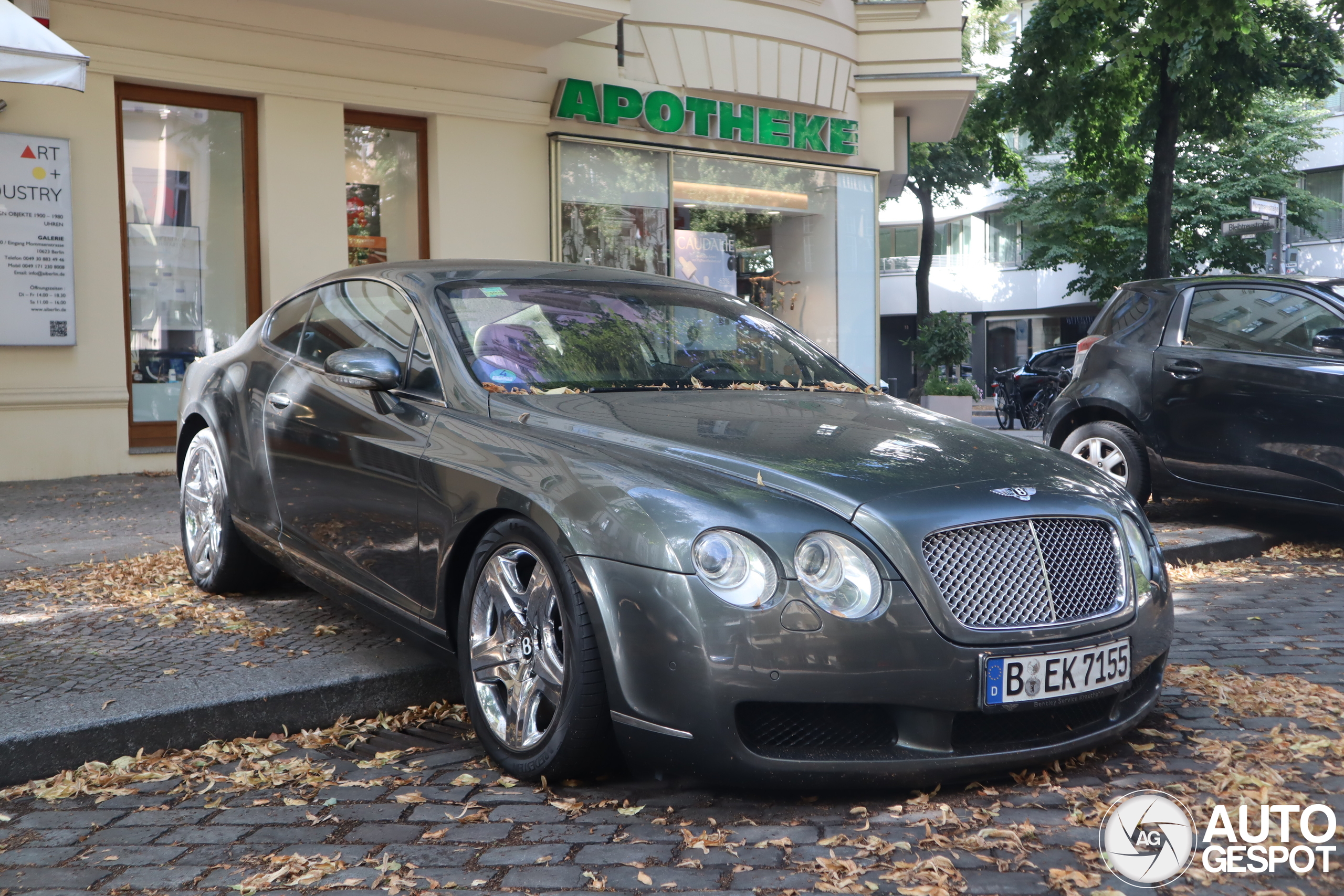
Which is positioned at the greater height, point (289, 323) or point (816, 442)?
point (289, 323)

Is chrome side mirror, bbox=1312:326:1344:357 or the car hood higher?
chrome side mirror, bbox=1312:326:1344:357

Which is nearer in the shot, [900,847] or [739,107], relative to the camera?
[900,847]

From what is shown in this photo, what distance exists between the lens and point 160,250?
10.7 metres

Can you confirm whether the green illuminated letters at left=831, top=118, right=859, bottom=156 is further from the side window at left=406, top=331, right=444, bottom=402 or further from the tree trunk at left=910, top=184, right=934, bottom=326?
the tree trunk at left=910, top=184, right=934, bottom=326

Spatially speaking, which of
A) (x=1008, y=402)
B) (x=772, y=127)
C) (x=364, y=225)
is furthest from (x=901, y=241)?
(x=364, y=225)

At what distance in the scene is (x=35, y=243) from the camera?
9.65m

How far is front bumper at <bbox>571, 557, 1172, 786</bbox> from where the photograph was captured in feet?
9.45

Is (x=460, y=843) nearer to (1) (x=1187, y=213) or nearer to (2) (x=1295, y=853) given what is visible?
→ (2) (x=1295, y=853)

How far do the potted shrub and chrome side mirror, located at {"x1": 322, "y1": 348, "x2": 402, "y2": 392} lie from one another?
17.1m

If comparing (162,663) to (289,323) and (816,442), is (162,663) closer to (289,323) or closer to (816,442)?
(289,323)

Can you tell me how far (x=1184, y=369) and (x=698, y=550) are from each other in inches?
212

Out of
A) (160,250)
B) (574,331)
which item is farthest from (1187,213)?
(574,331)

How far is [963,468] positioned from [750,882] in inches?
49.7

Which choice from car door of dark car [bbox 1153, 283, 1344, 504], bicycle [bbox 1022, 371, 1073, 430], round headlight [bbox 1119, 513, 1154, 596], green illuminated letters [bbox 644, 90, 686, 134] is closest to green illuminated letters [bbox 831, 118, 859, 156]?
green illuminated letters [bbox 644, 90, 686, 134]
